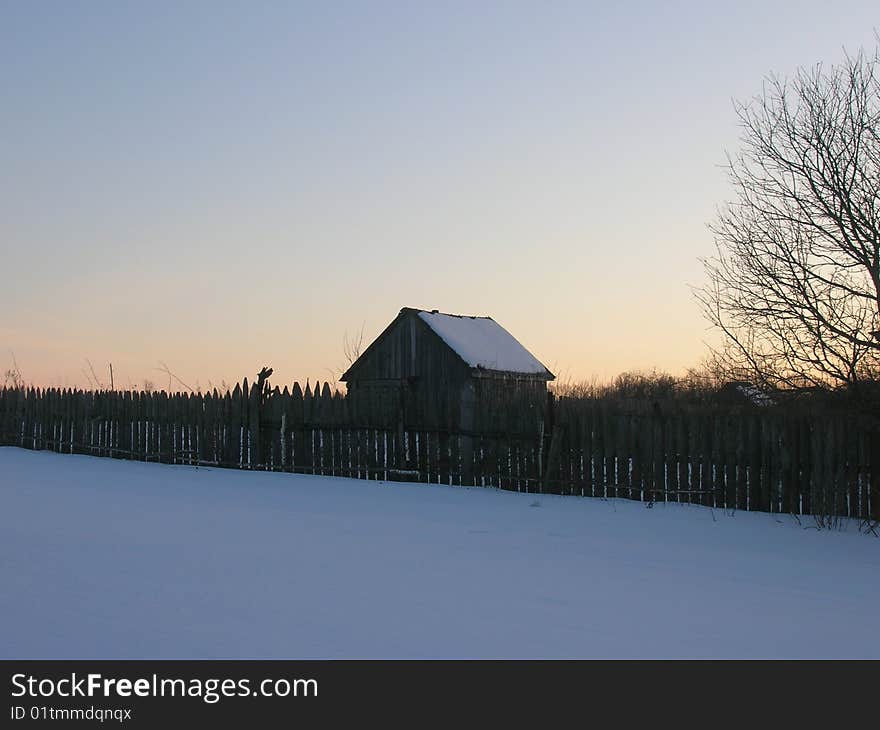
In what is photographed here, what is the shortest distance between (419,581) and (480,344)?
2068 centimetres

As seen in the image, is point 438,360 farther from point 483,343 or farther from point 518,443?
point 518,443

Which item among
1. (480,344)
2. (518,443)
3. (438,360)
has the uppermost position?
(480,344)

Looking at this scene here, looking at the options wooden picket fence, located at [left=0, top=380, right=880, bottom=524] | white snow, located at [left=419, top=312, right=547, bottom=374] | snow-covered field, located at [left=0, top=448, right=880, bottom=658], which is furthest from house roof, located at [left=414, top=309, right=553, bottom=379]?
snow-covered field, located at [left=0, top=448, right=880, bottom=658]

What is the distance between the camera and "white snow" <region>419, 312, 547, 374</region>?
26.0 m

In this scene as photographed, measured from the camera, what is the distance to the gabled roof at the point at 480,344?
85.1ft

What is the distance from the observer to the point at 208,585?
648 cm

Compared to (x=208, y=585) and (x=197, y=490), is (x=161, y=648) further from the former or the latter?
(x=197, y=490)

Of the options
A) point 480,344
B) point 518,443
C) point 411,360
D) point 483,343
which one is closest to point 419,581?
point 518,443

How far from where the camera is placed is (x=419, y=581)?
22.7 feet

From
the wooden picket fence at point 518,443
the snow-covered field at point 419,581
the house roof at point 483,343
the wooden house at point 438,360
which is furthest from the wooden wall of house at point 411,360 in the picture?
the snow-covered field at point 419,581

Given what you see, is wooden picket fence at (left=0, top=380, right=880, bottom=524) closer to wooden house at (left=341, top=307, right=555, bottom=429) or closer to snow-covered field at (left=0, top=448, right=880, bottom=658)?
snow-covered field at (left=0, top=448, right=880, bottom=658)

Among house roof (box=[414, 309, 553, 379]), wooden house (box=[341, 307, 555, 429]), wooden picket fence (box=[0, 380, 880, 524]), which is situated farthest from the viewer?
house roof (box=[414, 309, 553, 379])
